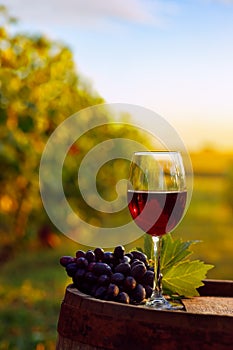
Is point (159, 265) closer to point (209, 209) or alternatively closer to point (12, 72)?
point (12, 72)

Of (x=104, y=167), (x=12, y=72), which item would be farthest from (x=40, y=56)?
(x=104, y=167)

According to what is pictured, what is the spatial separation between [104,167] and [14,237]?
1619mm

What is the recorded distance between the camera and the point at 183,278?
243 centimetres

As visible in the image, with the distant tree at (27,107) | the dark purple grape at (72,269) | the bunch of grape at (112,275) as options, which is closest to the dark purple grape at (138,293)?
the bunch of grape at (112,275)

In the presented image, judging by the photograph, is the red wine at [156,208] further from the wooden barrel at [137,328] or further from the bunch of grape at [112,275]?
the wooden barrel at [137,328]

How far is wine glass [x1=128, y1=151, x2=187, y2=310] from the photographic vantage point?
2238mm

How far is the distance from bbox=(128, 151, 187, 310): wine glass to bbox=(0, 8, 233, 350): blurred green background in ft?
11.0

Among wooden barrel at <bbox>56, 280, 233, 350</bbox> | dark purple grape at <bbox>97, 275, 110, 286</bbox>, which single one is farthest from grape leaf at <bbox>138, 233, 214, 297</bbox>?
wooden barrel at <bbox>56, 280, 233, 350</bbox>

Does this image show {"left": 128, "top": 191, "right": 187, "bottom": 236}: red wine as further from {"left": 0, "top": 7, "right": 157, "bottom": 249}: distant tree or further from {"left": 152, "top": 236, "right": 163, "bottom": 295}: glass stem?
{"left": 0, "top": 7, "right": 157, "bottom": 249}: distant tree

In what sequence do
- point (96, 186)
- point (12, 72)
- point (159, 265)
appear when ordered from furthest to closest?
point (96, 186), point (12, 72), point (159, 265)

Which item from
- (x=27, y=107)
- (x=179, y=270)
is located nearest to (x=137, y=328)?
(x=179, y=270)

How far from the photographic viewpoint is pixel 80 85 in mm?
8812

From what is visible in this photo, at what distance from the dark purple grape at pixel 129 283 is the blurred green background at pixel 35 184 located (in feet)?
11.5

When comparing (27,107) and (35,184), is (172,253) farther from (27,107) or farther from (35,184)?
(35,184)
